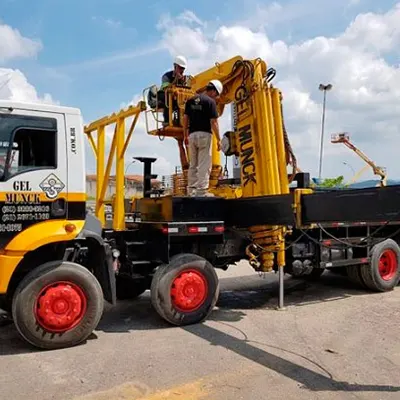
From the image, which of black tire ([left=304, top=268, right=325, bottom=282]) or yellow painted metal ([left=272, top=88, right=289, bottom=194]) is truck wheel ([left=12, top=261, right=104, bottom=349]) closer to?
yellow painted metal ([left=272, top=88, right=289, bottom=194])

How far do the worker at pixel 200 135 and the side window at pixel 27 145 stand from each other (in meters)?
2.34

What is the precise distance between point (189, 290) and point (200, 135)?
2281 mm

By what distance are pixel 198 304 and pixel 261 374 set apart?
6.77 ft

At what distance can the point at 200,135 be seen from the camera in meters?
7.32

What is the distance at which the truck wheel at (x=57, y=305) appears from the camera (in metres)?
5.31

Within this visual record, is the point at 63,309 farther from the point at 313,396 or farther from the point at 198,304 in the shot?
the point at 313,396

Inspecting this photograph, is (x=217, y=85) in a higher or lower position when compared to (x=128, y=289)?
higher

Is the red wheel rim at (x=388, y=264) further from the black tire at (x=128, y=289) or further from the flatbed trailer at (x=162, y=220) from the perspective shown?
the black tire at (x=128, y=289)

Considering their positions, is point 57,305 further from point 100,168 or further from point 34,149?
point 100,168

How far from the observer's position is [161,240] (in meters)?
6.74

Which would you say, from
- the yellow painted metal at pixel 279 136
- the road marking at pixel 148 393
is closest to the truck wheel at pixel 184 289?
the yellow painted metal at pixel 279 136

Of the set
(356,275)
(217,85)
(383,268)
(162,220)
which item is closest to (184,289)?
(162,220)

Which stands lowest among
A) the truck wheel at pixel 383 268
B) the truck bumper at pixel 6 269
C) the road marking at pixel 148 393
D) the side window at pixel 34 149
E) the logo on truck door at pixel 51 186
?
the road marking at pixel 148 393

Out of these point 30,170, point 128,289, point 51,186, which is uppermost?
point 30,170
